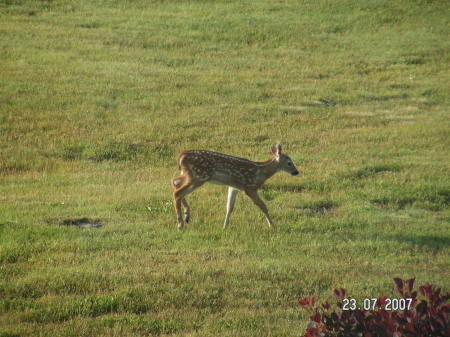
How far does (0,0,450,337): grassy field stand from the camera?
11.0 m

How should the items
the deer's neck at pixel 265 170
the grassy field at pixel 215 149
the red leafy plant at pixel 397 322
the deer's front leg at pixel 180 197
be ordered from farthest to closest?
the deer's neck at pixel 265 170
the deer's front leg at pixel 180 197
the grassy field at pixel 215 149
the red leafy plant at pixel 397 322

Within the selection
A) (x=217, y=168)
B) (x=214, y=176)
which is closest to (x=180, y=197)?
(x=214, y=176)

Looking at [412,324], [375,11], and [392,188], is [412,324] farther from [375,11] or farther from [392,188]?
[375,11]

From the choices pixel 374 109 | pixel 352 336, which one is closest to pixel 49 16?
pixel 374 109

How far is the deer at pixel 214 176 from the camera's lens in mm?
15016

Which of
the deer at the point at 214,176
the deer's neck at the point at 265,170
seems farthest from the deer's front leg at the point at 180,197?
the deer's neck at the point at 265,170

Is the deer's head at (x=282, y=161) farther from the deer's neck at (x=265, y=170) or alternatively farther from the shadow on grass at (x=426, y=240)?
the shadow on grass at (x=426, y=240)

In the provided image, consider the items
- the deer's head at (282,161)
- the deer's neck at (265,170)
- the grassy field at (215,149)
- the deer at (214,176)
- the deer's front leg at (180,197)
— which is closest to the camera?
the grassy field at (215,149)

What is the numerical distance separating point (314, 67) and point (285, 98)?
555cm

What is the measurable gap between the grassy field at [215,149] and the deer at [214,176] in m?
0.39

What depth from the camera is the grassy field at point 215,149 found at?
10992mm

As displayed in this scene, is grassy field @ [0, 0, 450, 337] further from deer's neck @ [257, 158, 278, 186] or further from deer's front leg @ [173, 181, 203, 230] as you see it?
deer's neck @ [257, 158, 278, 186]

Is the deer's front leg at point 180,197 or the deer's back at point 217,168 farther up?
the deer's back at point 217,168

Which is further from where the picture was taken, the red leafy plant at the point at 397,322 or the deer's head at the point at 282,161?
the deer's head at the point at 282,161
